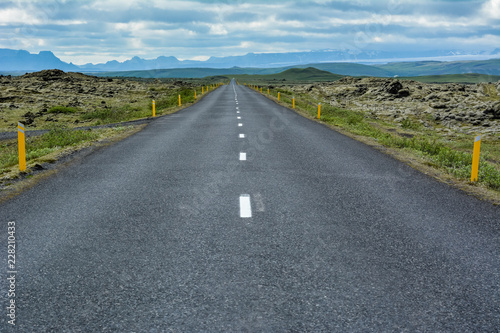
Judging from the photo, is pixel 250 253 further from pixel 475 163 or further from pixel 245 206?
pixel 475 163

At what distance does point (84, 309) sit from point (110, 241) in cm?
180

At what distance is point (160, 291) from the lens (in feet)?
14.0

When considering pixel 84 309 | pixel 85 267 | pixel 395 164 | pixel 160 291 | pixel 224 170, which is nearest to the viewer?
pixel 84 309

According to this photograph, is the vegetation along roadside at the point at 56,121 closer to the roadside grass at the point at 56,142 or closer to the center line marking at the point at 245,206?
the roadside grass at the point at 56,142

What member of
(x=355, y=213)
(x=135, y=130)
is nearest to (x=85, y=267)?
(x=355, y=213)

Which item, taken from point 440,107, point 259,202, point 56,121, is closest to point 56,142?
point 259,202

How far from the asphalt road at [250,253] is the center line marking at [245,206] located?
35 mm

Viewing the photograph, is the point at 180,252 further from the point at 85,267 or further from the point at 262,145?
the point at 262,145

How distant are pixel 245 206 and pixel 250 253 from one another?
2100 mm

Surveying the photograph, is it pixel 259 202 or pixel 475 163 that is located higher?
pixel 475 163

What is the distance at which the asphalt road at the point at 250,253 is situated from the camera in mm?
3824

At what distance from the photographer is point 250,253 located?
5.23m

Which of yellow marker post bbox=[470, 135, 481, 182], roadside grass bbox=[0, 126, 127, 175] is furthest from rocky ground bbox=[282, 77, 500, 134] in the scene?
roadside grass bbox=[0, 126, 127, 175]

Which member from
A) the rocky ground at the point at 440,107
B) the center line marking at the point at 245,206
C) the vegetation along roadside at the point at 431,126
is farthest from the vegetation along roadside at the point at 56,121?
the rocky ground at the point at 440,107
